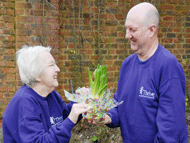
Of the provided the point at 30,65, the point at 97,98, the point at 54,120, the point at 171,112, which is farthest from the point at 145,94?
the point at 30,65

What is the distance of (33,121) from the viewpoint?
180 centimetres

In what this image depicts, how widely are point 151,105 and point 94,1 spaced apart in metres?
3.10

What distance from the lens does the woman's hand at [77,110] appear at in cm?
184

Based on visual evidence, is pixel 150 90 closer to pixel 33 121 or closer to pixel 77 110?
pixel 77 110

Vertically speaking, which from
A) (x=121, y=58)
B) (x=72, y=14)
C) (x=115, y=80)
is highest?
(x=72, y=14)

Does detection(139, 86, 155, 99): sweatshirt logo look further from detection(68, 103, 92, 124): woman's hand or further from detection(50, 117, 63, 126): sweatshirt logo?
detection(50, 117, 63, 126): sweatshirt logo

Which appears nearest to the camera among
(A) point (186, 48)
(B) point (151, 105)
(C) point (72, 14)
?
(B) point (151, 105)

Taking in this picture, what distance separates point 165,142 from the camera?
1627 millimetres

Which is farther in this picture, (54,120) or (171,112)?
(54,120)

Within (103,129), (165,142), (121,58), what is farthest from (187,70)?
(165,142)

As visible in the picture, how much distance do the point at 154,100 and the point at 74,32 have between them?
2774 mm

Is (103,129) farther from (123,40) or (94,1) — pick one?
(94,1)

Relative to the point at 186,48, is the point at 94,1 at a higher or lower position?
higher

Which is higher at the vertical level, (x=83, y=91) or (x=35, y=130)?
(x=83, y=91)
